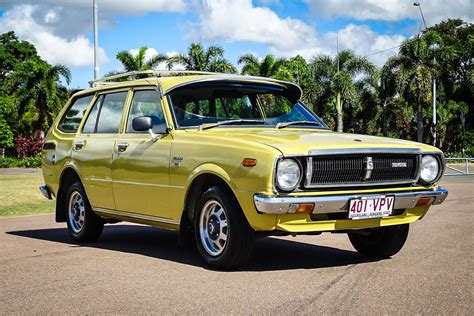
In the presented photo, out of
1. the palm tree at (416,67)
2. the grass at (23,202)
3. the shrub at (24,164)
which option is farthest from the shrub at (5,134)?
the grass at (23,202)

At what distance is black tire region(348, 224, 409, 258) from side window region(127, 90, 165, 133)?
7.47ft

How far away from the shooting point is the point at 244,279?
6152 millimetres

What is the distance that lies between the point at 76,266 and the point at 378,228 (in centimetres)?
294

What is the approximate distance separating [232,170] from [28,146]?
58.4m

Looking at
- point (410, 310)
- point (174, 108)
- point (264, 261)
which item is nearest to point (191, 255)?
point (264, 261)

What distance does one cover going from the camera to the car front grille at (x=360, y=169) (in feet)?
20.7

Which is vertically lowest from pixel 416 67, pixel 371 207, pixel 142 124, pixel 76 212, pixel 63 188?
pixel 76 212

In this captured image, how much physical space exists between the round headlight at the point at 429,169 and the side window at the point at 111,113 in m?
3.45

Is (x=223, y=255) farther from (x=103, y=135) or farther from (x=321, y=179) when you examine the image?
(x=103, y=135)

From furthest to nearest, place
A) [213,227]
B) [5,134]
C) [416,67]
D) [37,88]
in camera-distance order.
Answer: [5,134]
[37,88]
[416,67]
[213,227]

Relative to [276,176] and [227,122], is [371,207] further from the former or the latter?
[227,122]

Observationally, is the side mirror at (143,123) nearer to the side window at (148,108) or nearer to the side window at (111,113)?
the side window at (148,108)

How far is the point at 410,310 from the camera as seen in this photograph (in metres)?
4.94

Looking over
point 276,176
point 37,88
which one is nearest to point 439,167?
point 276,176
